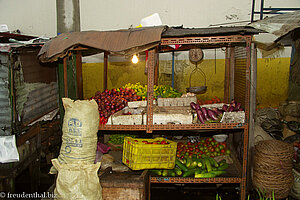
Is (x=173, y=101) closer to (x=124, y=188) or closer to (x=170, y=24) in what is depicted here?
(x=124, y=188)

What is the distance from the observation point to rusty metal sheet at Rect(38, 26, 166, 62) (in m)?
3.90

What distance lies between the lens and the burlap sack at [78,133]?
4.00 meters

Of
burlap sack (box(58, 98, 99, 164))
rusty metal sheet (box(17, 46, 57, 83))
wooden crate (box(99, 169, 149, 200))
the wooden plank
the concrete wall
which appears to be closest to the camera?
wooden crate (box(99, 169, 149, 200))

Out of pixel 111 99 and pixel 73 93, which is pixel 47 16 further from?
pixel 111 99

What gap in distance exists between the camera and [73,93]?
21.2 ft

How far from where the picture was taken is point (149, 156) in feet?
14.5

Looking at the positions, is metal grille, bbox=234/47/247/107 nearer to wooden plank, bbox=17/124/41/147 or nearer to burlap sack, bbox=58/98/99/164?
burlap sack, bbox=58/98/99/164

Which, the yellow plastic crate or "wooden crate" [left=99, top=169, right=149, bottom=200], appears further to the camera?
the yellow plastic crate

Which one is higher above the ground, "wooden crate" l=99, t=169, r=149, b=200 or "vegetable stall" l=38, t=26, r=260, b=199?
"vegetable stall" l=38, t=26, r=260, b=199

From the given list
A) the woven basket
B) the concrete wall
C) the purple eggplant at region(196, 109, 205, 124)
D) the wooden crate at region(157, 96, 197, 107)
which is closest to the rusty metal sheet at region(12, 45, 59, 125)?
the wooden crate at region(157, 96, 197, 107)

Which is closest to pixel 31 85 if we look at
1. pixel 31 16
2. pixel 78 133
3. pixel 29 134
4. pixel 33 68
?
pixel 33 68

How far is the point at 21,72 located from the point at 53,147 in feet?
7.05

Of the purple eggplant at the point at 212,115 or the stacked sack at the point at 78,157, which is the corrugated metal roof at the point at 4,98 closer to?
the stacked sack at the point at 78,157

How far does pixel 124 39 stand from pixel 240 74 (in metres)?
2.90
